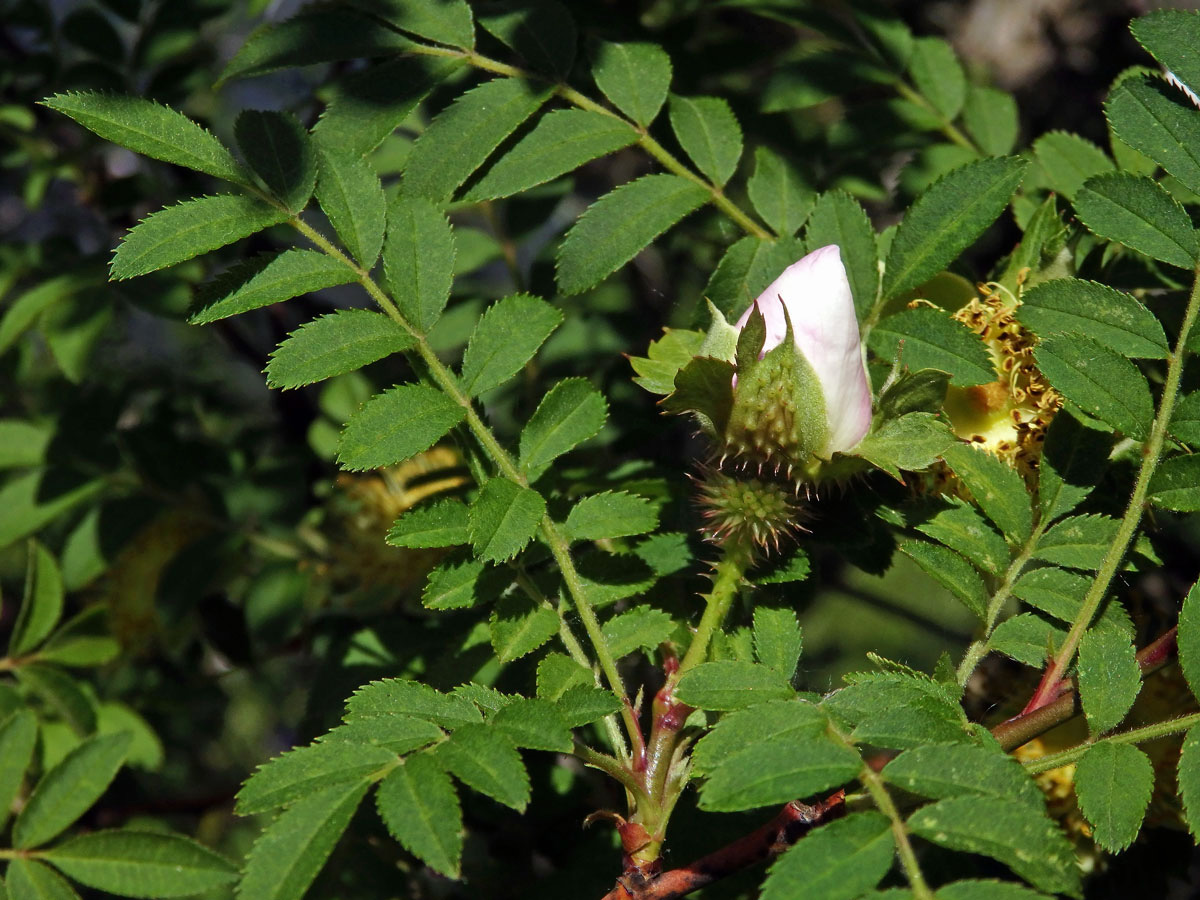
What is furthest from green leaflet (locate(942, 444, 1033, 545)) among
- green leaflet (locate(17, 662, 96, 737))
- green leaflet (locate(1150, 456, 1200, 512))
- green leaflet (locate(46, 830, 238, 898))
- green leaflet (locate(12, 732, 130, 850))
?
green leaflet (locate(17, 662, 96, 737))

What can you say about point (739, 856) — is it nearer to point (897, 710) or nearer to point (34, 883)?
point (897, 710)

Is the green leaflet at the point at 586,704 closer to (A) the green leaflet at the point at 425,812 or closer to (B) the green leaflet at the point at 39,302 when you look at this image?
(A) the green leaflet at the point at 425,812

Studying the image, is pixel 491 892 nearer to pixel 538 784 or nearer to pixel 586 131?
pixel 538 784

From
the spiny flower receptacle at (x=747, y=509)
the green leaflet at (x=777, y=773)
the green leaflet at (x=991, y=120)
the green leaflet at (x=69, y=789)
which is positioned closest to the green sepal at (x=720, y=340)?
the spiny flower receptacle at (x=747, y=509)

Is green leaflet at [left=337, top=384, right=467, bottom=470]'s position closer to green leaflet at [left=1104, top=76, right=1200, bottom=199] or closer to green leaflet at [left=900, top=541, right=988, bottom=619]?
green leaflet at [left=900, top=541, right=988, bottom=619]

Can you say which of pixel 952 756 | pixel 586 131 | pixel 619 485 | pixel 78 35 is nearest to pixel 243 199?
pixel 586 131
